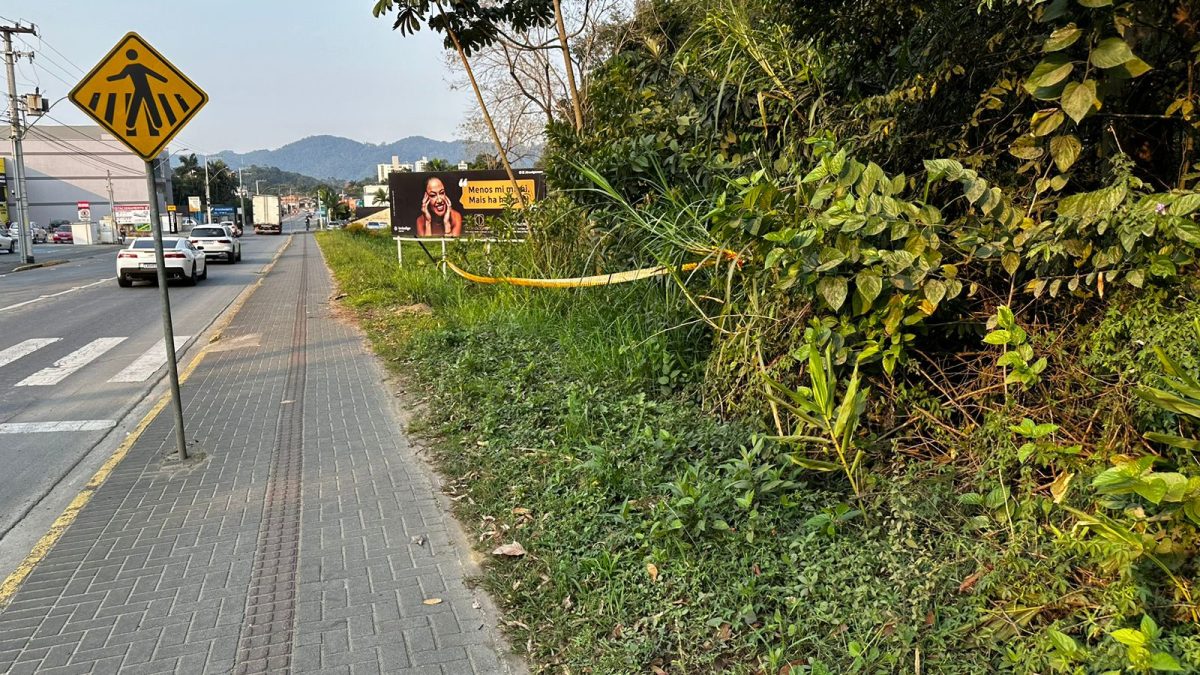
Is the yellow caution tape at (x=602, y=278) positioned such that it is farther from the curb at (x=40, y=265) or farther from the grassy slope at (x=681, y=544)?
the curb at (x=40, y=265)

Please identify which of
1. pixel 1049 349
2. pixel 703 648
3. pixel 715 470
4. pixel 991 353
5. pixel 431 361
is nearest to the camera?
pixel 703 648

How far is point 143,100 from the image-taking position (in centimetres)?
547

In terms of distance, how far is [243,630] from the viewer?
348 centimetres

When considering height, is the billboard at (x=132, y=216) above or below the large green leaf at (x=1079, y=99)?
above

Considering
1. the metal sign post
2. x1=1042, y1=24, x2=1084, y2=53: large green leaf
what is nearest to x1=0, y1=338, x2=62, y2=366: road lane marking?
the metal sign post

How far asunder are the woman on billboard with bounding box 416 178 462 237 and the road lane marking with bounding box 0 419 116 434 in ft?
32.3

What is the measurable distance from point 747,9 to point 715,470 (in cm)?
446

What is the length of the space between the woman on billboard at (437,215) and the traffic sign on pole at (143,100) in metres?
10.9

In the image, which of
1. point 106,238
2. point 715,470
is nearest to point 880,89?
point 715,470

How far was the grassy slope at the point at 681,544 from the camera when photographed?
2955 millimetres

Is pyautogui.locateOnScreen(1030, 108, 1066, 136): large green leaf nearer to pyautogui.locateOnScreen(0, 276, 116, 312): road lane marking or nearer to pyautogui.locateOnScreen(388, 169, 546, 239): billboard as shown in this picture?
pyautogui.locateOnScreen(388, 169, 546, 239): billboard

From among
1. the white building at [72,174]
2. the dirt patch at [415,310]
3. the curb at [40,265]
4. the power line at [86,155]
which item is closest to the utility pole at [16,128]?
the curb at [40,265]

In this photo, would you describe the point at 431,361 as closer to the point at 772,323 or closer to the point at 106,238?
the point at 772,323

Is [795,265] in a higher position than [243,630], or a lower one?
higher
